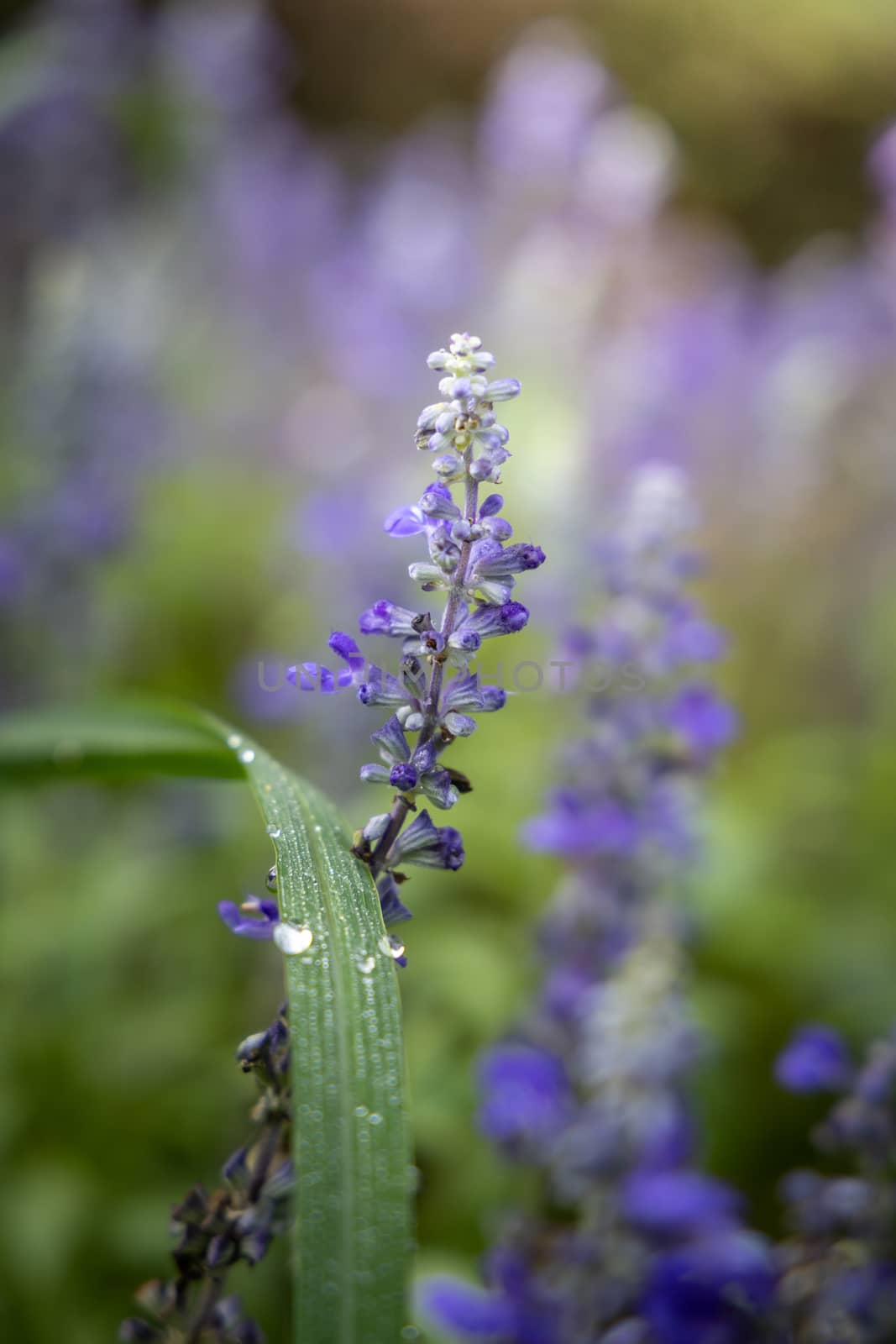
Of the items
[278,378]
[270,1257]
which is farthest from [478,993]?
[278,378]

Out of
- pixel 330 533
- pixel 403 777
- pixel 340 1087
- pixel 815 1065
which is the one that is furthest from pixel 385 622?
pixel 330 533

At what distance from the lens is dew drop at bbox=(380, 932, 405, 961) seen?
1.25 meters

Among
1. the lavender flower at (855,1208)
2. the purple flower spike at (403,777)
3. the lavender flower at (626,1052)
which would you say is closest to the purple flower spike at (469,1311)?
the lavender flower at (626,1052)

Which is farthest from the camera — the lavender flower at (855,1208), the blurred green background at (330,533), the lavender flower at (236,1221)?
the blurred green background at (330,533)

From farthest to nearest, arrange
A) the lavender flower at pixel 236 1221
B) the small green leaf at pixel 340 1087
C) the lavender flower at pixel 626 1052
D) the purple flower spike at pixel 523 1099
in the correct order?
the purple flower spike at pixel 523 1099 → the lavender flower at pixel 626 1052 → the lavender flower at pixel 236 1221 → the small green leaf at pixel 340 1087

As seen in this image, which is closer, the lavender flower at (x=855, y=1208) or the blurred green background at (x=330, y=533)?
the lavender flower at (x=855, y=1208)

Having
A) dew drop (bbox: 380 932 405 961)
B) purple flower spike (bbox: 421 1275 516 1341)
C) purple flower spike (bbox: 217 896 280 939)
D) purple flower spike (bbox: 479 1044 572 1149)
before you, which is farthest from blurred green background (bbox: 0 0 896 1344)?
dew drop (bbox: 380 932 405 961)

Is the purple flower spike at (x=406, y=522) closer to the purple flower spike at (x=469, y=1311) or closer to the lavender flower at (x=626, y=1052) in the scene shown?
the lavender flower at (x=626, y=1052)

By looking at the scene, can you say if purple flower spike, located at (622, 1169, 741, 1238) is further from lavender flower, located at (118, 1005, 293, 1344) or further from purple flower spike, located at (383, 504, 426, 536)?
purple flower spike, located at (383, 504, 426, 536)

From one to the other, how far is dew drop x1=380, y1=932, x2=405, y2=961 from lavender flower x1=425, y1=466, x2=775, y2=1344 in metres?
1.22

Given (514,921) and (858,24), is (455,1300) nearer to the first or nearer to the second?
(514,921)

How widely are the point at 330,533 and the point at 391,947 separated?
3387mm

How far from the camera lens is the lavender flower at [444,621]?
53.6 inches

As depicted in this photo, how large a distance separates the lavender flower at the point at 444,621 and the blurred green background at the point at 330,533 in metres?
1.87
